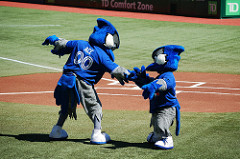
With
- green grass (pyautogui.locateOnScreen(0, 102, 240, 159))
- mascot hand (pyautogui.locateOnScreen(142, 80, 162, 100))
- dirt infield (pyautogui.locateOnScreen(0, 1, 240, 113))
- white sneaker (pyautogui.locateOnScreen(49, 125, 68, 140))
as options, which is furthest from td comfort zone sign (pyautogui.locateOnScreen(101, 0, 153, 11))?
mascot hand (pyautogui.locateOnScreen(142, 80, 162, 100))

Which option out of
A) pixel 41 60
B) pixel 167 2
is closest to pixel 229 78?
pixel 41 60

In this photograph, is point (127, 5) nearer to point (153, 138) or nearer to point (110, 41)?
point (110, 41)

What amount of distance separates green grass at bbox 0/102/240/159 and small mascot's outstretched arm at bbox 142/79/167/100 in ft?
2.75

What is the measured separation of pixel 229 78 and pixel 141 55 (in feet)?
16.1

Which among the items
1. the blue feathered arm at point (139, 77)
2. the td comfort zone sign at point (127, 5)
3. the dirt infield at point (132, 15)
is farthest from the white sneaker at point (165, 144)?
the td comfort zone sign at point (127, 5)

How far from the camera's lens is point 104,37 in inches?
270

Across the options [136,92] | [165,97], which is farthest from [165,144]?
[136,92]

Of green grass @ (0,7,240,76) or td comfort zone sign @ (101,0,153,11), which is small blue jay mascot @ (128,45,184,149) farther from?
td comfort zone sign @ (101,0,153,11)

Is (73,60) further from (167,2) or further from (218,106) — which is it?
(167,2)

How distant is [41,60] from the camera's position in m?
16.9

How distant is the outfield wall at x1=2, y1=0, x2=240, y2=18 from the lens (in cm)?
2584

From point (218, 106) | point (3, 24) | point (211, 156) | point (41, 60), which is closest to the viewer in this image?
point (211, 156)

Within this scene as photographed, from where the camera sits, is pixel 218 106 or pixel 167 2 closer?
pixel 218 106

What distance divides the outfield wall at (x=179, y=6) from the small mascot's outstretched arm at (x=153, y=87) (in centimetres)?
1995
